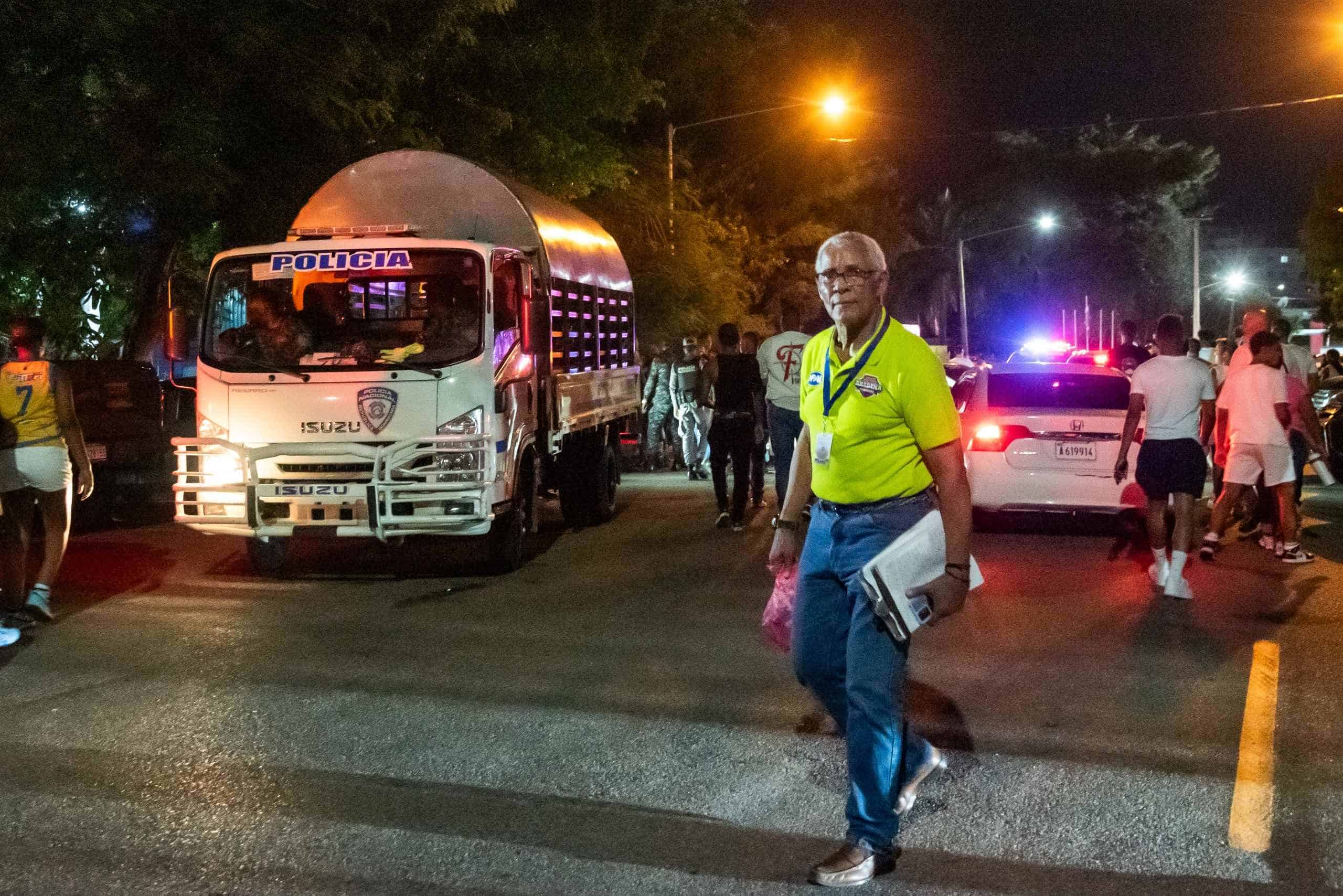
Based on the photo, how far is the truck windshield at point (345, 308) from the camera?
9797 mm

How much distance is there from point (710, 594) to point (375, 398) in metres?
2.52

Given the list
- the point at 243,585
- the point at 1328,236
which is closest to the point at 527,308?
the point at 243,585

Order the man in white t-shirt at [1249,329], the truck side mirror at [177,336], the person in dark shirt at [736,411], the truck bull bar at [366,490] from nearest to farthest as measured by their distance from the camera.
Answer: the truck bull bar at [366,490], the truck side mirror at [177,336], the man in white t-shirt at [1249,329], the person in dark shirt at [736,411]

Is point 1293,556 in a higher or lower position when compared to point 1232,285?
lower

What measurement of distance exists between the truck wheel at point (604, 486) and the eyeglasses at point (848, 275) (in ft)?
30.2

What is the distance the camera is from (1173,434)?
8.80 metres

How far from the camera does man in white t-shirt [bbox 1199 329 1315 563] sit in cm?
1024

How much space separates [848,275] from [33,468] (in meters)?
5.63

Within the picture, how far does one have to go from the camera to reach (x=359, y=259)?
32.9 feet

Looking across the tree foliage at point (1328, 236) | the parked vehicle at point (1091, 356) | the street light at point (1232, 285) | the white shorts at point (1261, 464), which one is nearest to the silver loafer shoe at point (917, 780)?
Answer: the white shorts at point (1261, 464)

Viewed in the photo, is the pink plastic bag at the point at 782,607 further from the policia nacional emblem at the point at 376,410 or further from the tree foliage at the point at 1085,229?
the tree foliage at the point at 1085,229

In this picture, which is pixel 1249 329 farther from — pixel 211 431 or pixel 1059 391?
pixel 211 431

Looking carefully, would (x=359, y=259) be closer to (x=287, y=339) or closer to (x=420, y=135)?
(x=287, y=339)

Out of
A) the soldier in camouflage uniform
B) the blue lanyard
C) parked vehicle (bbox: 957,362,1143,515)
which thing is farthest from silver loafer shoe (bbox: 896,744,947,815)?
the soldier in camouflage uniform
